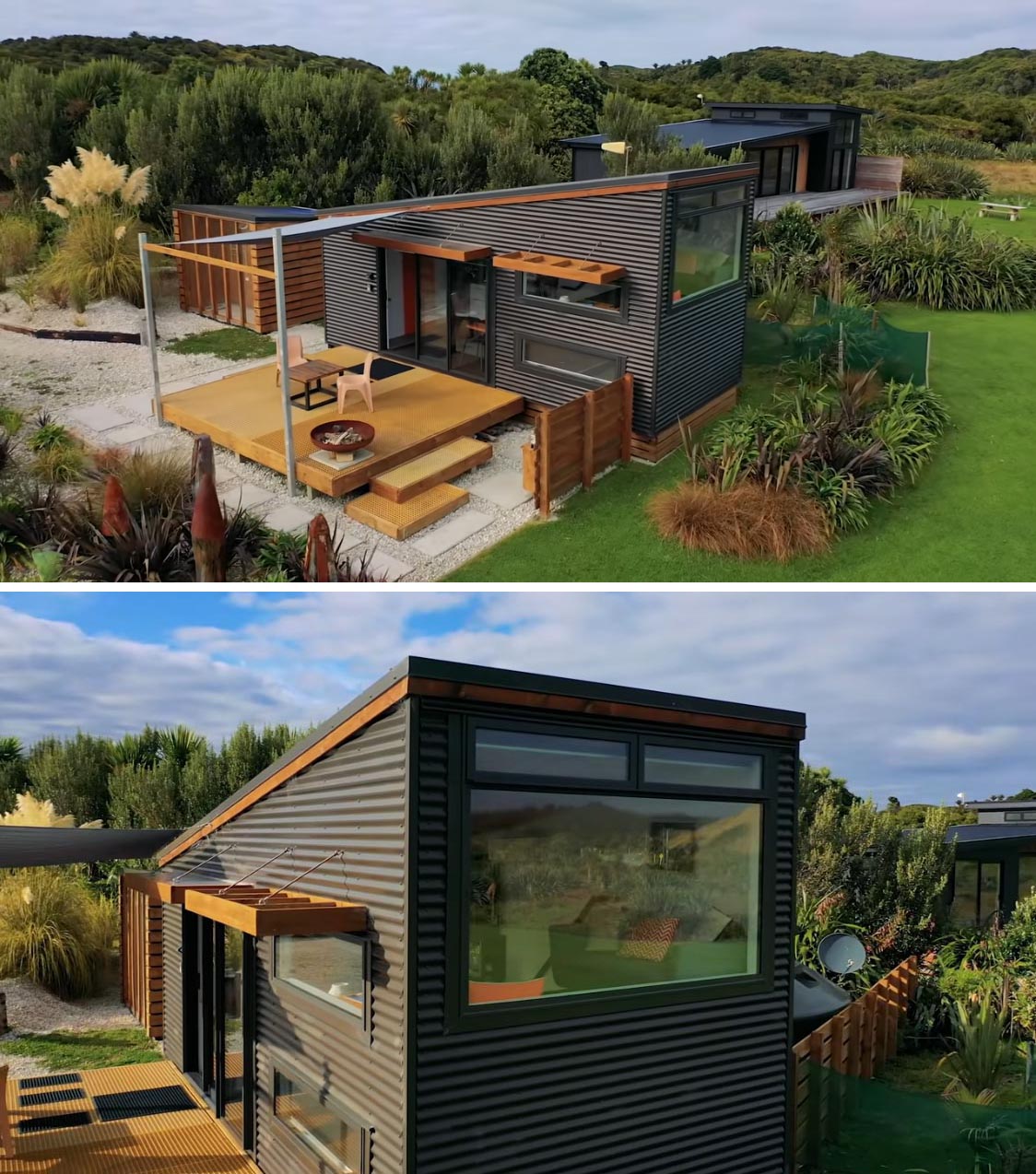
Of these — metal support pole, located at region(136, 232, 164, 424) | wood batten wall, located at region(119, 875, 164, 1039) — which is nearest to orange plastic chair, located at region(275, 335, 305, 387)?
metal support pole, located at region(136, 232, 164, 424)

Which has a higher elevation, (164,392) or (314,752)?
(164,392)

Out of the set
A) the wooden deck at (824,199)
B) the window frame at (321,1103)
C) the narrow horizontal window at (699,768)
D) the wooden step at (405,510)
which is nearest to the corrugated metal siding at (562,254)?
the wooden step at (405,510)

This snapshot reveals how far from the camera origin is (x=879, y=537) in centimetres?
995

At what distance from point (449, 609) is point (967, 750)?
29332 mm

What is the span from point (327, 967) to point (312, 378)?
7.53 metres

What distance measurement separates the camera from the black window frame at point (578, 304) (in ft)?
36.0

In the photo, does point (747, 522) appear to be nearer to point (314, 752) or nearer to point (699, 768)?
point (699, 768)

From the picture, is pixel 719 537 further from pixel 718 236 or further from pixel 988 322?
pixel 988 322

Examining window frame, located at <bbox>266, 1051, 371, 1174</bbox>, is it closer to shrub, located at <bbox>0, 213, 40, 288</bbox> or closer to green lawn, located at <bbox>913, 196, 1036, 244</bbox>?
shrub, located at <bbox>0, 213, 40, 288</bbox>

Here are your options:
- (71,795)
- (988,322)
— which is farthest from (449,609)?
(988,322)

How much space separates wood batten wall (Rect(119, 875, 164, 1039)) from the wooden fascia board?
1305mm

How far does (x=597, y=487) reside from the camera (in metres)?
10.7

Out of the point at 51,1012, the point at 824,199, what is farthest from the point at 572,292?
the point at 824,199

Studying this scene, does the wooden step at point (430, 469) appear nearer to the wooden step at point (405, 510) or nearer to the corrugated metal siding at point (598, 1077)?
the wooden step at point (405, 510)
